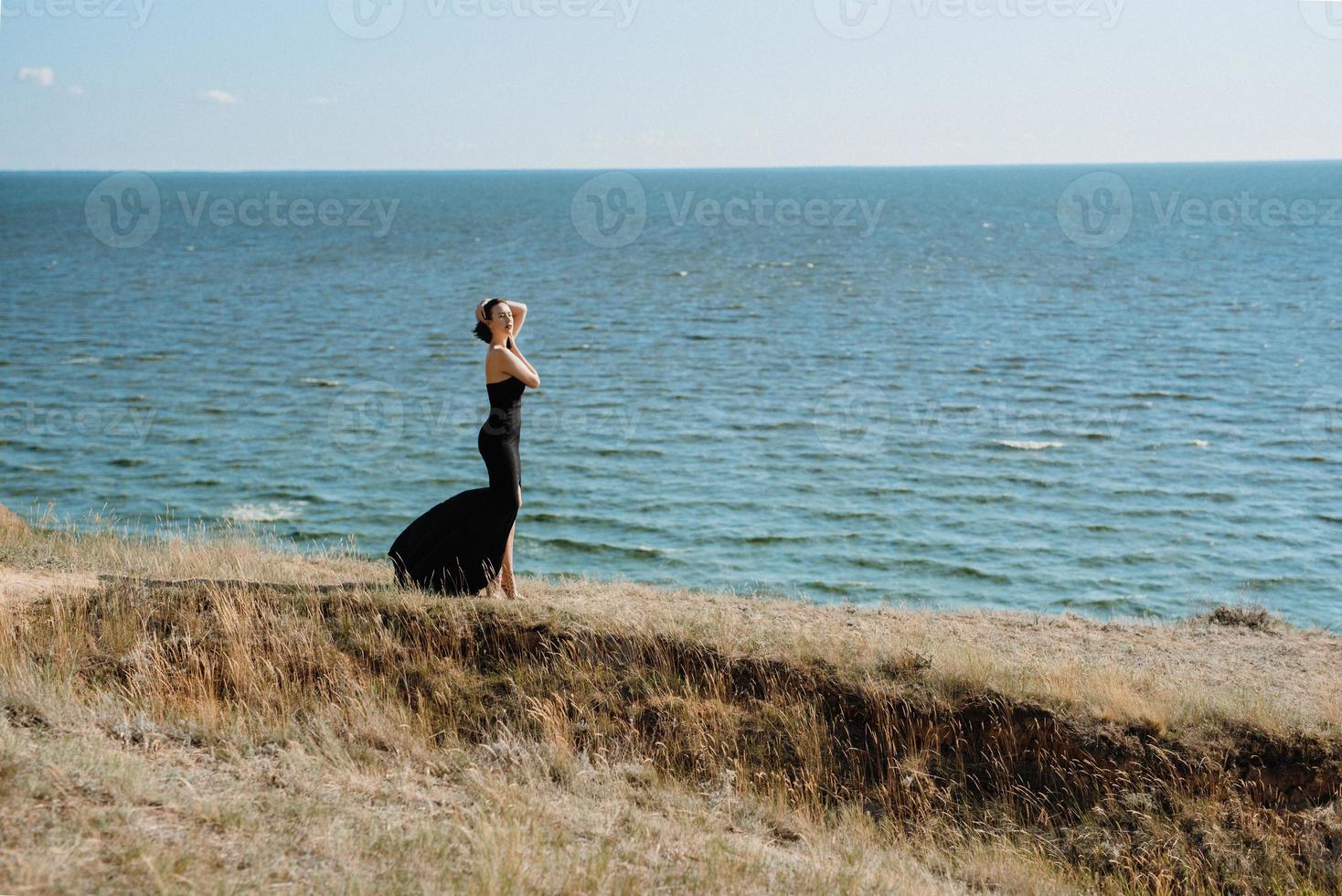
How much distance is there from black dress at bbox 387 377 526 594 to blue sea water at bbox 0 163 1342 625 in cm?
729

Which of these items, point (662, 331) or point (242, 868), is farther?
point (662, 331)

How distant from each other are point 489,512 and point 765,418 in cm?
2057

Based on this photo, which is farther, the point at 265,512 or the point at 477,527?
the point at 265,512

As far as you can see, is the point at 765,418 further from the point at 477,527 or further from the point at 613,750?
the point at 613,750

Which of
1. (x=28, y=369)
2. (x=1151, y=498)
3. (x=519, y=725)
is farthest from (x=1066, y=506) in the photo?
(x=28, y=369)

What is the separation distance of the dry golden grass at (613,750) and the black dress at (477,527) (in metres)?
0.33

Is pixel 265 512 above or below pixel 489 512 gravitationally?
below

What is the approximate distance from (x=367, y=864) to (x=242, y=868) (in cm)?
64

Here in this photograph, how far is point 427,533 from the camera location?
35.6 ft

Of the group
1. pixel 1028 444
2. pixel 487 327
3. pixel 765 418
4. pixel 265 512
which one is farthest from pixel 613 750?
pixel 765 418

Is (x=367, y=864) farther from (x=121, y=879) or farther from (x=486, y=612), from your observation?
(x=486, y=612)

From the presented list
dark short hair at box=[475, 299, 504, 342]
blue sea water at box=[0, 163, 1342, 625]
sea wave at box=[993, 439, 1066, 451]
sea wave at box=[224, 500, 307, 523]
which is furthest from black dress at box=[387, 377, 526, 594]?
sea wave at box=[993, 439, 1066, 451]

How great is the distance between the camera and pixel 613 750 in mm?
9070

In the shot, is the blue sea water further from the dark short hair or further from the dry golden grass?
the dark short hair
